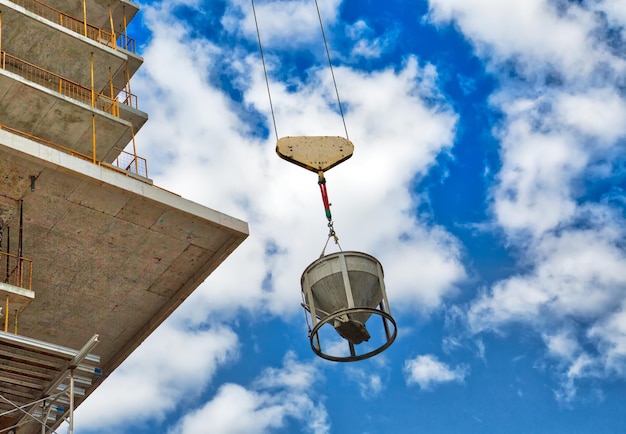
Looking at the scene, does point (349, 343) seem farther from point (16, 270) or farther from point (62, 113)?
point (62, 113)

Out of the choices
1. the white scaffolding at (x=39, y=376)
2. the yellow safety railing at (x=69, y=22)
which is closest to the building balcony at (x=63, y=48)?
the yellow safety railing at (x=69, y=22)

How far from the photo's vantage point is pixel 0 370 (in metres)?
20.9

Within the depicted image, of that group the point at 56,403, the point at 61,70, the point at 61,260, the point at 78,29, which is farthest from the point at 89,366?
the point at 78,29

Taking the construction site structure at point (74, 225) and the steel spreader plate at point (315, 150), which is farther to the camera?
the construction site structure at point (74, 225)

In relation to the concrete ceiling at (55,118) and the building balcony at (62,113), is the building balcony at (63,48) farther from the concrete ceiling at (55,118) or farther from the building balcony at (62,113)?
the concrete ceiling at (55,118)

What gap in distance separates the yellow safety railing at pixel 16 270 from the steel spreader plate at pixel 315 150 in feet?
24.5

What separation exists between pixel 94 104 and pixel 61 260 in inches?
203

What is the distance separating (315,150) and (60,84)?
11.4 m

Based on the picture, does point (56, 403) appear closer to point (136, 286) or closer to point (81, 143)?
point (136, 286)

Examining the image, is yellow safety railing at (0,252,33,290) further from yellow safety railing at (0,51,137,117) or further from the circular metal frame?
the circular metal frame

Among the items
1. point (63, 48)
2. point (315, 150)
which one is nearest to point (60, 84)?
point (63, 48)

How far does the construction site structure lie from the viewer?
851 inches

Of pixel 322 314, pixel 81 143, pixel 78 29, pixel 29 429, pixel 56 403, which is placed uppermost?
pixel 78 29

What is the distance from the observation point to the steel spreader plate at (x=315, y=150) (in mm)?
18969
